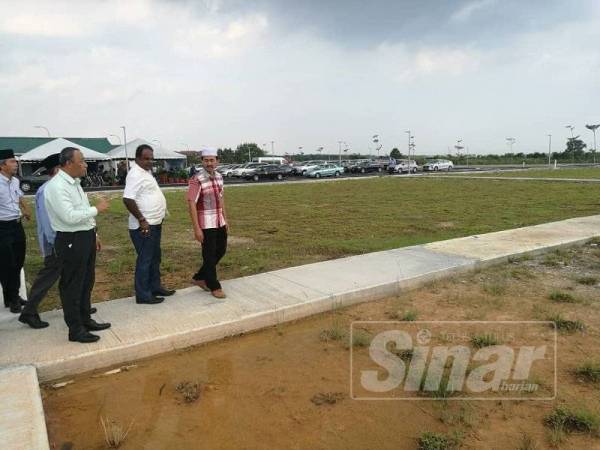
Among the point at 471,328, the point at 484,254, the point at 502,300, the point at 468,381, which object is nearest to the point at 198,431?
the point at 468,381

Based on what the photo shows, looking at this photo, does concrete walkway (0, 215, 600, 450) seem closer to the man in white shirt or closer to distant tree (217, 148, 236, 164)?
the man in white shirt

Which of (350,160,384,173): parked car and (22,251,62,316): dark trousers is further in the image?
(350,160,384,173): parked car

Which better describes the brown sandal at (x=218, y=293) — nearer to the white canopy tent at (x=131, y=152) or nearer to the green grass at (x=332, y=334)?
the green grass at (x=332, y=334)

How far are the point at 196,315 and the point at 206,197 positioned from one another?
1.24 meters

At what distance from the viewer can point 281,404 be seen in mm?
3207

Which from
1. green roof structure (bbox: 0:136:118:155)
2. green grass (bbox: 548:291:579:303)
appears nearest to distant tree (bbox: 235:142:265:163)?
green roof structure (bbox: 0:136:118:155)

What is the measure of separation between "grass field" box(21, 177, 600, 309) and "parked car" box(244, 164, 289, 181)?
66.2 ft

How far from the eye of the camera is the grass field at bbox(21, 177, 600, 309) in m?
7.06

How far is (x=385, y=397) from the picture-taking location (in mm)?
3309

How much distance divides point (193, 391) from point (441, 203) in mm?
14152

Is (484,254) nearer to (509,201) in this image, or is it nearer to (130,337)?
(130,337)

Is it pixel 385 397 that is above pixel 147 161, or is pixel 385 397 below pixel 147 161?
below

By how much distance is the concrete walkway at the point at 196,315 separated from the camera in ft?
10.4

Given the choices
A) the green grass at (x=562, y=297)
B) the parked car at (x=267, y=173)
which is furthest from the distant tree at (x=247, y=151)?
the green grass at (x=562, y=297)
